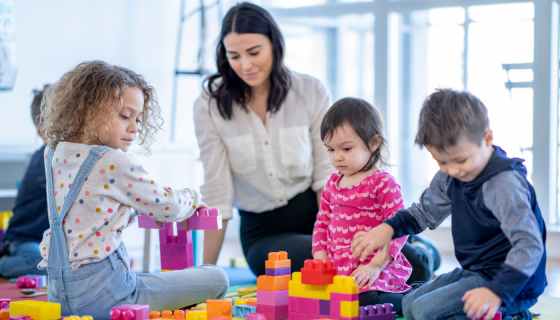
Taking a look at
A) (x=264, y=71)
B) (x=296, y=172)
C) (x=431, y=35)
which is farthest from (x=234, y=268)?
(x=431, y=35)

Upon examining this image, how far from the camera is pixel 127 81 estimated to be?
135 centimetres

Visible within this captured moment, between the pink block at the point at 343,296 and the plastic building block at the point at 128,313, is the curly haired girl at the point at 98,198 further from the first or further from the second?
the pink block at the point at 343,296

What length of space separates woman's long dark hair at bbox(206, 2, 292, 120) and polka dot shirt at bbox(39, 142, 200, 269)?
68cm

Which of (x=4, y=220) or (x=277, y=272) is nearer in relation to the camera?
(x=277, y=272)

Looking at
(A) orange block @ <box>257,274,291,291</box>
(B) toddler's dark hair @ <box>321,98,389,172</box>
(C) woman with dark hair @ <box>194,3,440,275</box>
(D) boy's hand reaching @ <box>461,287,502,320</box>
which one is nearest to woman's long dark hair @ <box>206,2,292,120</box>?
(C) woman with dark hair @ <box>194,3,440,275</box>

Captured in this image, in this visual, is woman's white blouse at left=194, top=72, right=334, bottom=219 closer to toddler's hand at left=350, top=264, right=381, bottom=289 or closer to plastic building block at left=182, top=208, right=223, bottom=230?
plastic building block at left=182, top=208, right=223, bottom=230

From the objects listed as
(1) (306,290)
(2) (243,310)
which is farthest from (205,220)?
(1) (306,290)

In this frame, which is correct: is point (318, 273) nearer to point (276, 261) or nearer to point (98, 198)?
point (276, 261)

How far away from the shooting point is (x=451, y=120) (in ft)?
3.54

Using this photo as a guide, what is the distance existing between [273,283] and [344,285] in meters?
0.20

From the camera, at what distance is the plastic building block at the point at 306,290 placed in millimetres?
1156

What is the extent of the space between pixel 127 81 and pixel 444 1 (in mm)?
2123

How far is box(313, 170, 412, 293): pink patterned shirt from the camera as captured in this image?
53.6 inches

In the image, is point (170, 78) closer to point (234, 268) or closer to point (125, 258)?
point (234, 268)
